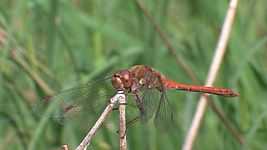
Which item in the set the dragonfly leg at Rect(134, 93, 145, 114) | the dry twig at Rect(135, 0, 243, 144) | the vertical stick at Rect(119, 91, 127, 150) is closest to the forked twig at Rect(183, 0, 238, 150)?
the dry twig at Rect(135, 0, 243, 144)

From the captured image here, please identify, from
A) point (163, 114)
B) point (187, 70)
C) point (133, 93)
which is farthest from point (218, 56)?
point (133, 93)

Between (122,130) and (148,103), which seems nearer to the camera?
(122,130)

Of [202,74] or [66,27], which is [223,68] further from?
[66,27]

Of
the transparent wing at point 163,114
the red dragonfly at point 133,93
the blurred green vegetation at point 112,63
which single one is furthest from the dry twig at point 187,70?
the transparent wing at point 163,114

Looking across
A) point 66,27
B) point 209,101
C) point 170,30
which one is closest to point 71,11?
point 66,27

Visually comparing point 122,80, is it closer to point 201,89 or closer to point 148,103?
point 148,103

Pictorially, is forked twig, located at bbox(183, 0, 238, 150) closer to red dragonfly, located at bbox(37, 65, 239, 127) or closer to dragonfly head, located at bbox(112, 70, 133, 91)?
red dragonfly, located at bbox(37, 65, 239, 127)

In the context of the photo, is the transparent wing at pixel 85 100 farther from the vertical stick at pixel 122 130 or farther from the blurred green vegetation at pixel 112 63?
the vertical stick at pixel 122 130

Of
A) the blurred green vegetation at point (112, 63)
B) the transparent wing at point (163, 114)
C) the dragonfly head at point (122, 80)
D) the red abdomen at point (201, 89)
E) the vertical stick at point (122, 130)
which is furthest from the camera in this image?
the blurred green vegetation at point (112, 63)
